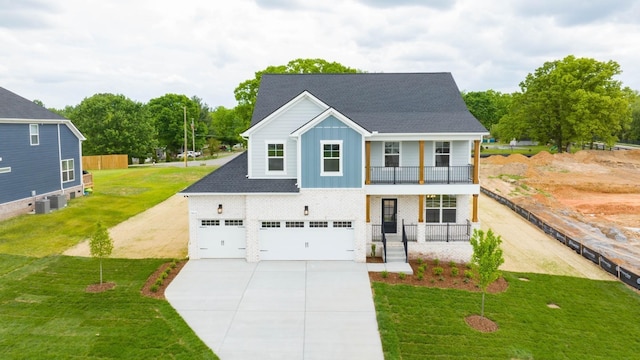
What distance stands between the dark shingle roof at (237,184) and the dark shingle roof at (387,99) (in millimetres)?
2791

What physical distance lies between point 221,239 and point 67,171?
19028mm

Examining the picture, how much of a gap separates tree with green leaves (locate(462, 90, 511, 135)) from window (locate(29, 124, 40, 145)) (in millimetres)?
88702

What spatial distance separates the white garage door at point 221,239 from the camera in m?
19.9

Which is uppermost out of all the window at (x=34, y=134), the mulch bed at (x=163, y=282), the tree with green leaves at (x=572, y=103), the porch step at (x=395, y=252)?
the tree with green leaves at (x=572, y=103)

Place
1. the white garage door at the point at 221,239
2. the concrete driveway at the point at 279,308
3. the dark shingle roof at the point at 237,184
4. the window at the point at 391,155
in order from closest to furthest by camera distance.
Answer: the concrete driveway at the point at 279,308 → the dark shingle roof at the point at 237,184 → the white garage door at the point at 221,239 → the window at the point at 391,155

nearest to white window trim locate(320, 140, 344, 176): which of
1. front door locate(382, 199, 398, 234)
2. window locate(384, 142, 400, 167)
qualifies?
window locate(384, 142, 400, 167)

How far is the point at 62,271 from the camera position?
719 inches

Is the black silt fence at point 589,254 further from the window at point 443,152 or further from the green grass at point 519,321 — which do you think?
the window at point 443,152

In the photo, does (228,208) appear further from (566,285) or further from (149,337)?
(566,285)

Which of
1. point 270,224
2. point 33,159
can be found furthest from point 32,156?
point 270,224

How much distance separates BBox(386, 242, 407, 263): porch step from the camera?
19.9 meters

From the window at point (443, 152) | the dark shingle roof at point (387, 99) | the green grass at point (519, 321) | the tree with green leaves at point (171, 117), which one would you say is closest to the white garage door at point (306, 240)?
the green grass at point (519, 321)

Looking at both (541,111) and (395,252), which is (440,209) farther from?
(541,111)

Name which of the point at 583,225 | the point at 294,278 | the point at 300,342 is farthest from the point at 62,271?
the point at 583,225
